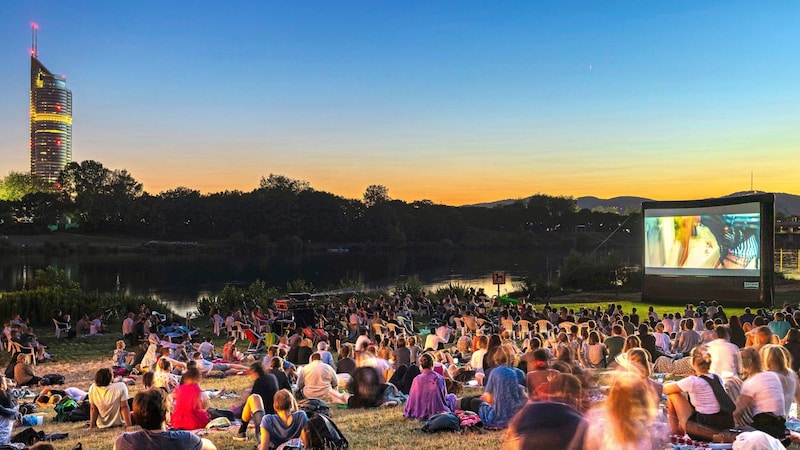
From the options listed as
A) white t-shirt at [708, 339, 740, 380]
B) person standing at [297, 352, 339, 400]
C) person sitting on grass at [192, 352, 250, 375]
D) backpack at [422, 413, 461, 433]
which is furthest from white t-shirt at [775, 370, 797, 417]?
person sitting on grass at [192, 352, 250, 375]

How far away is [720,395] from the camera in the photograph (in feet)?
17.8

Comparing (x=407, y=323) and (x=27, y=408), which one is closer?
(x=27, y=408)

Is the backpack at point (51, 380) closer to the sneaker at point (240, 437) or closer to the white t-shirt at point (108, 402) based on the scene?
the white t-shirt at point (108, 402)

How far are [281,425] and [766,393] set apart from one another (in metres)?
4.11

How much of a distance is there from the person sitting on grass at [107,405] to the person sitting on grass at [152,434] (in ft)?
11.5

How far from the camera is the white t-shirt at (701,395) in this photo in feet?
17.7

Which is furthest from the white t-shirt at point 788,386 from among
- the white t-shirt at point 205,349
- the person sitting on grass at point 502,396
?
the white t-shirt at point 205,349

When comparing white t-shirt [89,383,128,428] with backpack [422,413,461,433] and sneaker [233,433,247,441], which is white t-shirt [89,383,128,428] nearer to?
sneaker [233,433,247,441]

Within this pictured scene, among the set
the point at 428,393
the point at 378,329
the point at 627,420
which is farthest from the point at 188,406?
the point at 378,329

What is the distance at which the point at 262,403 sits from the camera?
22.5 feet

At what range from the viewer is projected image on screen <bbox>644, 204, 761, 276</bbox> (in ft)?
70.8

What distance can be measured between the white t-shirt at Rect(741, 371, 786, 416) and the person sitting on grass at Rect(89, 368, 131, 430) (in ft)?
20.6

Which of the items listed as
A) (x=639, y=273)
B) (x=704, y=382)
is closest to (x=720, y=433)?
(x=704, y=382)

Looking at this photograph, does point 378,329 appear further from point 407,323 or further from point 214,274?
point 214,274
